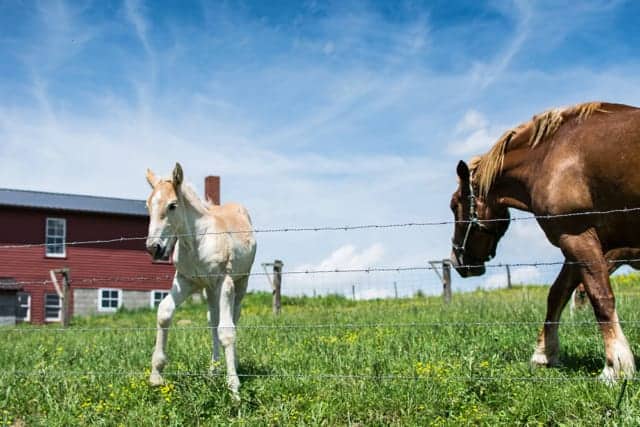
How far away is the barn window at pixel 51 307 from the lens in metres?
31.6

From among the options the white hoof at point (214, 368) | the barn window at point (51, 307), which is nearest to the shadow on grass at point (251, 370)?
the white hoof at point (214, 368)

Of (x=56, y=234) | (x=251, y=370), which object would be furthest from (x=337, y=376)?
(x=56, y=234)

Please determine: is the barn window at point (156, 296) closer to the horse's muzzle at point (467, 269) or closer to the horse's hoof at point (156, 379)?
the horse's muzzle at point (467, 269)

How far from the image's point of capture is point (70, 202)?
3438 centimetres

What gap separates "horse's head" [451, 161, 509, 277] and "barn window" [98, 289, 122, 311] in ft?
89.6

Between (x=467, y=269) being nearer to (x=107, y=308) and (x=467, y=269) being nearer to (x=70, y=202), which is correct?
(x=107, y=308)

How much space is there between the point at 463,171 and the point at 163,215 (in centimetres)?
341

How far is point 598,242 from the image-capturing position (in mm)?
6129

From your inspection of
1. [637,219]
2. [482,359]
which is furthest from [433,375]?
[637,219]

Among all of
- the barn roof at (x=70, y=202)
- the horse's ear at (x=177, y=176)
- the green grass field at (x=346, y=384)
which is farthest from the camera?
the barn roof at (x=70, y=202)

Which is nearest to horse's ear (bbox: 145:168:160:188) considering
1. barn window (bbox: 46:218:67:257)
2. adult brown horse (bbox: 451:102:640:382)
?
adult brown horse (bbox: 451:102:640:382)

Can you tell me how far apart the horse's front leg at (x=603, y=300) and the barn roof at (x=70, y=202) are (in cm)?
2967

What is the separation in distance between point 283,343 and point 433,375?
307cm

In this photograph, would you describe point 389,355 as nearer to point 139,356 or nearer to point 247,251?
point 247,251
